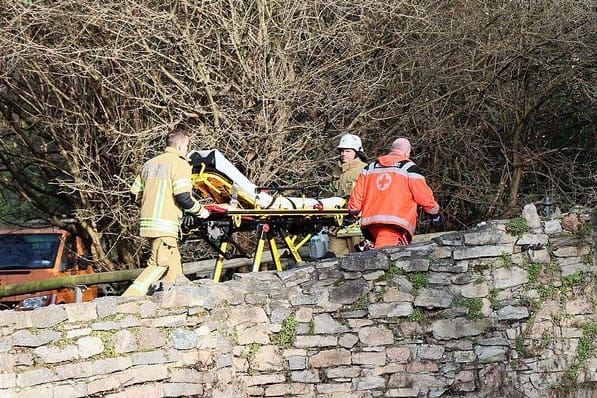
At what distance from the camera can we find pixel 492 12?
1270 cm

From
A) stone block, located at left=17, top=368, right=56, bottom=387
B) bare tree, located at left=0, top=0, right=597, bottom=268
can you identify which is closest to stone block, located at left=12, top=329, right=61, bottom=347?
stone block, located at left=17, top=368, right=56, bottom=387

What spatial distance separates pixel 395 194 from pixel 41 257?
6.45 m

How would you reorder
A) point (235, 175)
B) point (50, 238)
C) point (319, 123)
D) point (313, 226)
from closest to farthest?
point (235, 175) → point (313, 226) → point (319, 123) → point (50, 238)

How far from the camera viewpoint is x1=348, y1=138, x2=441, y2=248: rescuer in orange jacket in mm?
8305

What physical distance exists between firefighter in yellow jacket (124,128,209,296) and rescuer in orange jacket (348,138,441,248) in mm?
1473

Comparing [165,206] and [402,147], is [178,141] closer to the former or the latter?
[165,206]

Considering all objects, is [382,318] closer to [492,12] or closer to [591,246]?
[591,246]

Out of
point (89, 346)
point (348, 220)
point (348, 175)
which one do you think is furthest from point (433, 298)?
point (89, 346)

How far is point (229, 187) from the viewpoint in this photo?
891cm

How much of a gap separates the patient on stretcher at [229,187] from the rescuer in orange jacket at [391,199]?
32.7 inches

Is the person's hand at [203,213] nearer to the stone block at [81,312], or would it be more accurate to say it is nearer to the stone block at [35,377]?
the stone block at [81,312]

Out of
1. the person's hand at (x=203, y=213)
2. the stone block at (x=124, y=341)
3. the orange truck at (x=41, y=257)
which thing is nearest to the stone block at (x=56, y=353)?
the stone block at (x=124, y=341)

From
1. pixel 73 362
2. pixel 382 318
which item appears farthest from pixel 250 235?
pixel 73 362

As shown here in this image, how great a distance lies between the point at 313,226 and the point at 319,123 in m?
2.67
